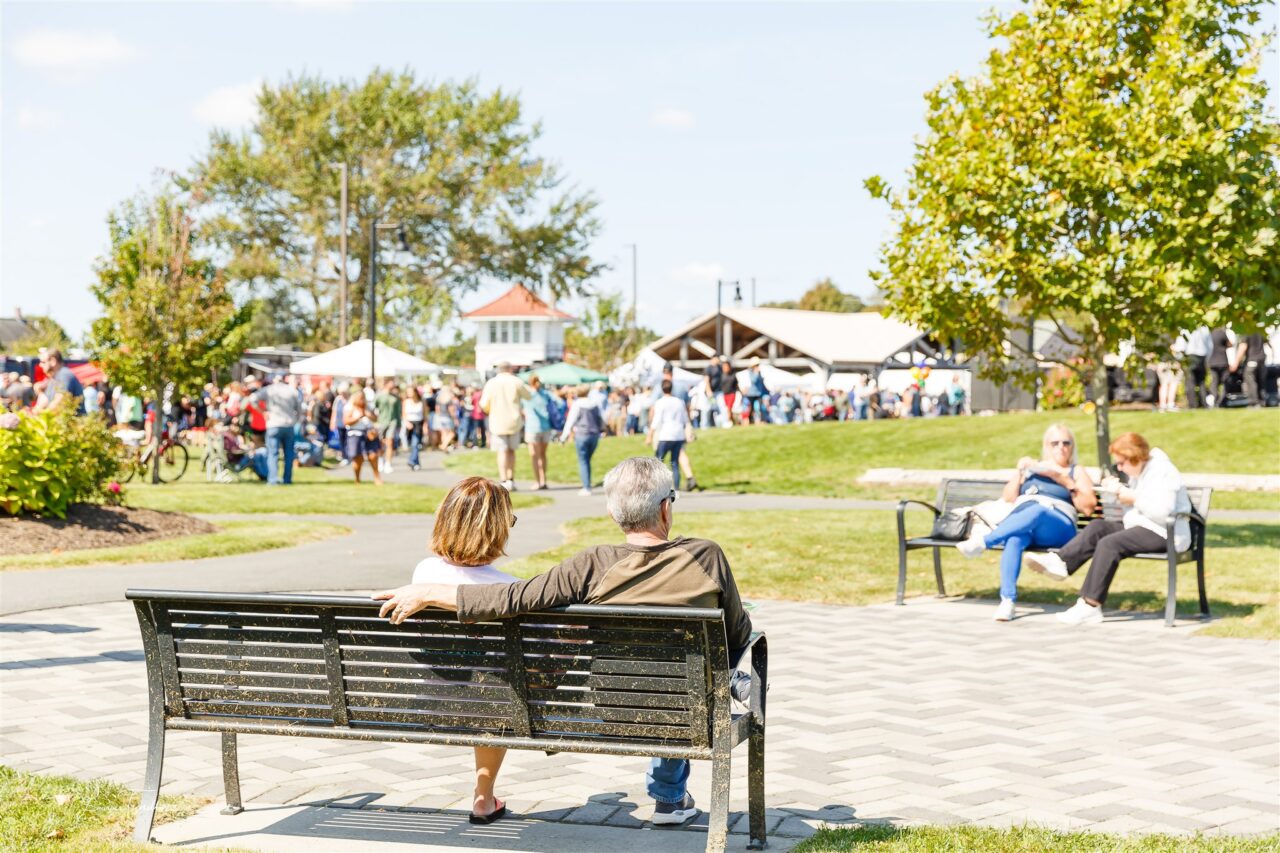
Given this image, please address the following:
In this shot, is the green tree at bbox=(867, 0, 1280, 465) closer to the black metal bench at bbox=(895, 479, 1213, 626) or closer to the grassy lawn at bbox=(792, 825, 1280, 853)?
the black metal bench at bbox=(895, 479, 1213, 626)

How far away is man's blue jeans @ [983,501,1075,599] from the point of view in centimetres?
1010

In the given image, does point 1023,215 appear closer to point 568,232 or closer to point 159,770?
point 159,770

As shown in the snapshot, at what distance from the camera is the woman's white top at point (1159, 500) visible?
32.1 feet

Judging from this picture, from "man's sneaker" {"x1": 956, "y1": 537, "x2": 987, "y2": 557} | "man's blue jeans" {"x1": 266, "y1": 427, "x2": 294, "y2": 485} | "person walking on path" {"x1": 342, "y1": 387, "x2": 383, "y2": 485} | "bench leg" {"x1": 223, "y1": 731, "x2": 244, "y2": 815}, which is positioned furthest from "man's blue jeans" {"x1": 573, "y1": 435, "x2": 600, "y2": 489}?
"bench leg" {"x1": 223, "y1": 731, "x2": 244, "y2": 815}

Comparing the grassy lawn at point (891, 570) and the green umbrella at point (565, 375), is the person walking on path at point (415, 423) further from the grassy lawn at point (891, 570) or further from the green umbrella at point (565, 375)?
the green umbrella at point (565, 375)

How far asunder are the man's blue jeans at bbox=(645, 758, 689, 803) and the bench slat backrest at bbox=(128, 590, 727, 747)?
1.83 feet

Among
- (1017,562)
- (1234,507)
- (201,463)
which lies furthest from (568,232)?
(1017,562)

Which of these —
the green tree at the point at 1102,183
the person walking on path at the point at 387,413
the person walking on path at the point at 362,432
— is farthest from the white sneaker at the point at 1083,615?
the person walking on path at the point at 387,413

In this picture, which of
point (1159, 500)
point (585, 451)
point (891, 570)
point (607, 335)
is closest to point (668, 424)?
point (585, 451)

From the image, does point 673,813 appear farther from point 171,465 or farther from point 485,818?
point 171,465

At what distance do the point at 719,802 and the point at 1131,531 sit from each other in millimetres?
6215

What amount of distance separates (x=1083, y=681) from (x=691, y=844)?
12.1 feet

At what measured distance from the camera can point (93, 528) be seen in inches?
540

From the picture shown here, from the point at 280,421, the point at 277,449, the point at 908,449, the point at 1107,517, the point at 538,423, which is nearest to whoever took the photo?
the point at 1107,517
